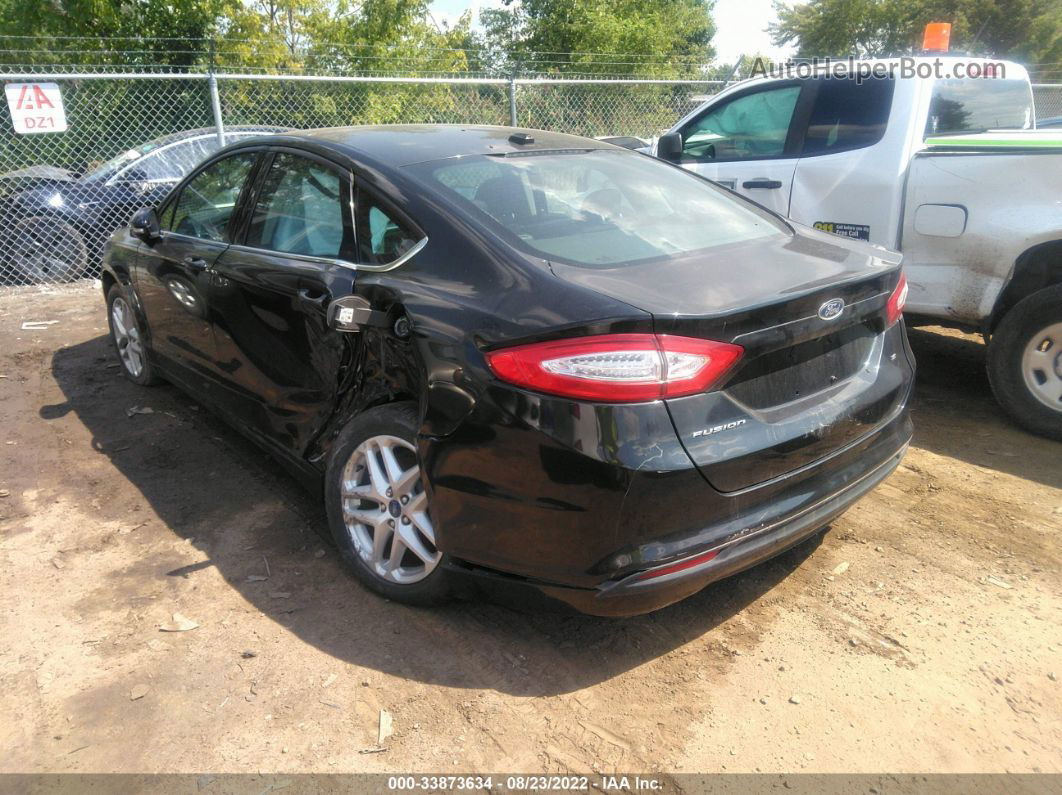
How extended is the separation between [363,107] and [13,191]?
5504mm

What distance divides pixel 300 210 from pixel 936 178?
332cm

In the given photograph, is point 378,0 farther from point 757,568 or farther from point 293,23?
point 757,568

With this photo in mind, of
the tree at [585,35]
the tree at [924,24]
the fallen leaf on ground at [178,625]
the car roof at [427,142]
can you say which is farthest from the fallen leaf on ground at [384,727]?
the tree at [924,24]

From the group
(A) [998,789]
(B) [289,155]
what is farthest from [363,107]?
(A) [998,789]

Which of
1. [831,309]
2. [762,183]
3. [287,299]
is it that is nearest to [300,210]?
[287,299]

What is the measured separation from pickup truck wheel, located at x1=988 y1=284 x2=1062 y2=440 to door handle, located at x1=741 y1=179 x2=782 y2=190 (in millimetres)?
1624

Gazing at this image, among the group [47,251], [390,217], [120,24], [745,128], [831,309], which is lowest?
[47,251]

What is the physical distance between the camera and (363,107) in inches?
490

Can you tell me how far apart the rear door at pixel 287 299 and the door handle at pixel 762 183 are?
10.2 feet

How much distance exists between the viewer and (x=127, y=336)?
5.19 meters

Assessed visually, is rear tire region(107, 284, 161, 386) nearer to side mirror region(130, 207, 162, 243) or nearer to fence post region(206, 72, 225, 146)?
side mirror region(130, 207, 162, 243)

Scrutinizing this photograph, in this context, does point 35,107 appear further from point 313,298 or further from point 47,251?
point 313,298

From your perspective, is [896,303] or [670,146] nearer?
[896,303]

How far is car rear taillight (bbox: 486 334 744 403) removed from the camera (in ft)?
7.20
